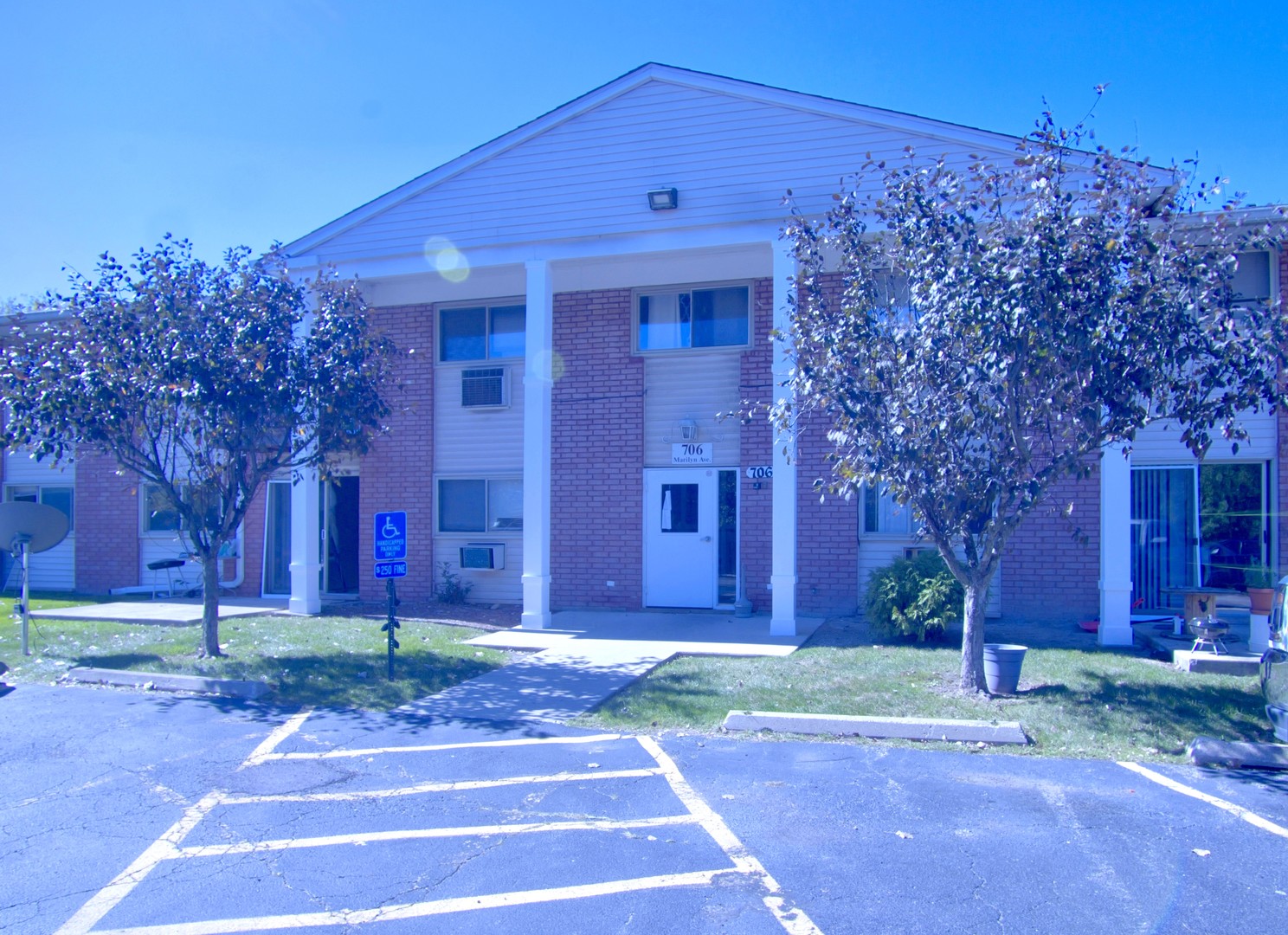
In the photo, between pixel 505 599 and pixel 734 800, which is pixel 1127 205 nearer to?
pixel 734 800

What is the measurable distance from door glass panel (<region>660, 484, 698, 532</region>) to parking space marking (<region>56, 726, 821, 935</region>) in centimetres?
682

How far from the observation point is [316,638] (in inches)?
461

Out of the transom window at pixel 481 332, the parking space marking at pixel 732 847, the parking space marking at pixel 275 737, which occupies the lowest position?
the parking space marking at pixel 275 737

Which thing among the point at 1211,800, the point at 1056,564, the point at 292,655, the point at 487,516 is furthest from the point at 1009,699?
the point at 487,516

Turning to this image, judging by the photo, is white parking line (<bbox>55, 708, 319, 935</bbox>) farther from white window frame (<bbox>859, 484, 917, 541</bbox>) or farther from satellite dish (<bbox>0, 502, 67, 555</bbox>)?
white window frame (<bbox>859, 484, 917, 541</bbox>)

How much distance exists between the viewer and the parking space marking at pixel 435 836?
4.26 m

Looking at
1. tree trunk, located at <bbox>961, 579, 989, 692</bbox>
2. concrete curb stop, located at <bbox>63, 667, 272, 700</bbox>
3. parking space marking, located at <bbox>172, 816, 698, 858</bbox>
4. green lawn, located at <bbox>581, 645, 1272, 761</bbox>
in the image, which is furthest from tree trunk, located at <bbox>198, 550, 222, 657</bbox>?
tree trunk, located at <bbox>961, 579, 989, 692</bbox>

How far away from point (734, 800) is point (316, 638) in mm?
7386

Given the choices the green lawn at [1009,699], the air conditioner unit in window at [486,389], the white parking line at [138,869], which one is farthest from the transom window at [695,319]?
the white parking line at [138,869]

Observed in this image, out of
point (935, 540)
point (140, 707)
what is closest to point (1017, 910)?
point (935, 540)

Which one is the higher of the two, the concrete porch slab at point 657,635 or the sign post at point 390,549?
the sign post at point 390,549

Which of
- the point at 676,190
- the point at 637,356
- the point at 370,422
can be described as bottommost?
the point at 370,422

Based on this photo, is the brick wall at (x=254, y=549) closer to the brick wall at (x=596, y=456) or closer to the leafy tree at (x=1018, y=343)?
the brick wall at (x=596, y=456)

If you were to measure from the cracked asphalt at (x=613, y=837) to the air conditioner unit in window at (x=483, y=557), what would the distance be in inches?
281
